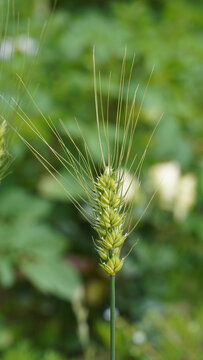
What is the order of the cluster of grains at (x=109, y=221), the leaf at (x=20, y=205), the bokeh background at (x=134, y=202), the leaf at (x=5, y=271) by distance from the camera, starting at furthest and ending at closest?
the bokeh background at (x=134, y=202) → the leaf at (x=20, y=205) → the leaf at (x=5, y=271) → the cluster of grains at (x=109, y=221)

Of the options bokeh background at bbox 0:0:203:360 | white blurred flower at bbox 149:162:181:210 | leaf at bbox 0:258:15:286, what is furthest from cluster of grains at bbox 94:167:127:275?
white blurred flower at bbox 149:162:181:210

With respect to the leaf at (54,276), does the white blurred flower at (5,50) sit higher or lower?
higher

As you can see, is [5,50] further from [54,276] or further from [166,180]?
[166,180]

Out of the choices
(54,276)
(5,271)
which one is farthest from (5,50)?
(54,276)

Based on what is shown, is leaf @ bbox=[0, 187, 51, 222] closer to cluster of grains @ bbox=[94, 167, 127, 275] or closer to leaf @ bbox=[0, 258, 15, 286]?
leaf @ bbox=[0, 258, 15, 286]

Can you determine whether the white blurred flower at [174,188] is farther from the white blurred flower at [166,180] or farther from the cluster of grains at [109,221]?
the cluster of grains at [109,221]

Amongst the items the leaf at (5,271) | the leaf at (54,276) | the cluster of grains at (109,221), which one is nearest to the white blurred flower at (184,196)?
the leaf at (54,276)
